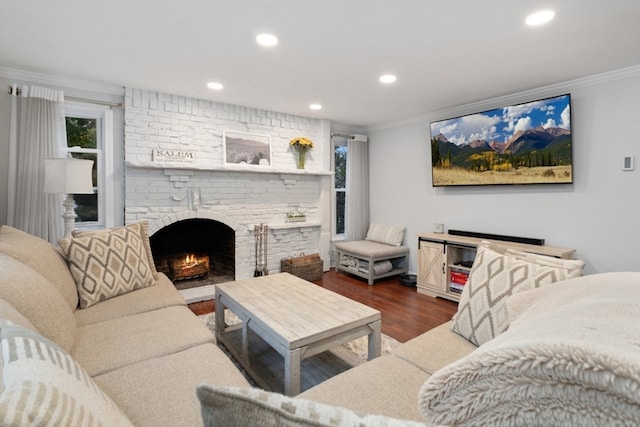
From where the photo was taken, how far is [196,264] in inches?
157

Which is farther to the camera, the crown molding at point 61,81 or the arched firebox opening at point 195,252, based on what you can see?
the arched firebox opening at point 195,252

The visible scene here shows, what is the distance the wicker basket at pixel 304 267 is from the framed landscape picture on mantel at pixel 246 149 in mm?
1355

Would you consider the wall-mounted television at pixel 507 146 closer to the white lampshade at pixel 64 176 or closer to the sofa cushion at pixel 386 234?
the sofa cushion at pixel 386 234

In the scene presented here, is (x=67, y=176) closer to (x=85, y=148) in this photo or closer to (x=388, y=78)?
(x=85, y=148)

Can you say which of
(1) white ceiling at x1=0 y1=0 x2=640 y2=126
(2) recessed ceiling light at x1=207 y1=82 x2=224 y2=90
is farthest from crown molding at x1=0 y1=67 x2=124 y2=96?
(2) recessed ceiling light at x1=207 y1=82 x2=224 y2=90

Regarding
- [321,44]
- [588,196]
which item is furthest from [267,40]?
[588,196]

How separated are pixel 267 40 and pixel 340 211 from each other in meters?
3.25

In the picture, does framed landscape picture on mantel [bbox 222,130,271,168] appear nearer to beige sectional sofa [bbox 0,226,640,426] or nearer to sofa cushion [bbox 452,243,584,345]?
beige sectional sofa [bbox 0,226,640,426]

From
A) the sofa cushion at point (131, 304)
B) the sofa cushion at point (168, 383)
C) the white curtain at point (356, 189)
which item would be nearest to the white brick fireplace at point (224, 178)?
the white curtain at point (356, 189)

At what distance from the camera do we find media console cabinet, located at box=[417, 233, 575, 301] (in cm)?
355

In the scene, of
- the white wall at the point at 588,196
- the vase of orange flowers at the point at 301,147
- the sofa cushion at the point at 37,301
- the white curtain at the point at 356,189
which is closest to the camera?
the sofa cushion at the point at 37,301

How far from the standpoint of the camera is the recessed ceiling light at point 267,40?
2.19 meters

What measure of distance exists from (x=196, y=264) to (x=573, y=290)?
3.88 m

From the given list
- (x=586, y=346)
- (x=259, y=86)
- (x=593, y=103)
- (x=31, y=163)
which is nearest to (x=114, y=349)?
(x=586, y=346)
